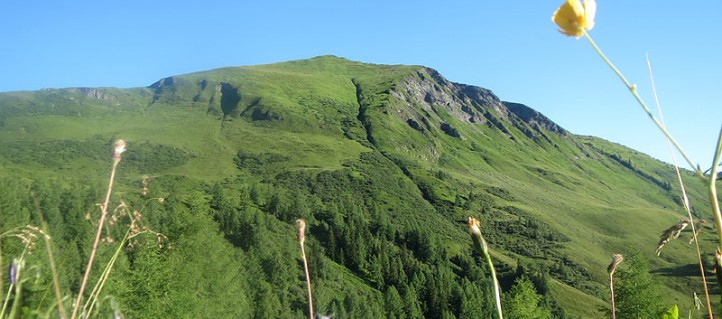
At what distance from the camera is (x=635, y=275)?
25438mm

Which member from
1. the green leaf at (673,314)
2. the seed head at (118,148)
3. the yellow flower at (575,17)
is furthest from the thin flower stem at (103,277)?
the green leaf at (673,314)

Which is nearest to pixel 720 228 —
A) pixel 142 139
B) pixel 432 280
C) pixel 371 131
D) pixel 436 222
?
pixel 432 280

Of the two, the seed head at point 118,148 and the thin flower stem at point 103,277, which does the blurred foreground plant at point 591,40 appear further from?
the thin flower stem at point 103,277

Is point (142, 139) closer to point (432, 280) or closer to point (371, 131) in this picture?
point (371, 131)

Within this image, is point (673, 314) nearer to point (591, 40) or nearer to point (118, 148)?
point (591, 40)

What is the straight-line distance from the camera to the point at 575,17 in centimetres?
109

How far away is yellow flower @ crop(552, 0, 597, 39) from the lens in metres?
1.08

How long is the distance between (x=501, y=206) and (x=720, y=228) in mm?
169805

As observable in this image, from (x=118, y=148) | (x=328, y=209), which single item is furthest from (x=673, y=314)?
(x=328, y=209)

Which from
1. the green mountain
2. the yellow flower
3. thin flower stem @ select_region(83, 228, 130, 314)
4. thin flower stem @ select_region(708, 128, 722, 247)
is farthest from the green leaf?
the green mountain

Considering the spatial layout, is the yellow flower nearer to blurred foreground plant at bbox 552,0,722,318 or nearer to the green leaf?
blurred foreground plant at bbox 552,0,722,318

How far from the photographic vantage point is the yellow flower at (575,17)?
1077mm

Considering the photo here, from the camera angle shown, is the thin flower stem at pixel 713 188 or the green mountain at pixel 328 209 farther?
the green mountain at pixel 328 209

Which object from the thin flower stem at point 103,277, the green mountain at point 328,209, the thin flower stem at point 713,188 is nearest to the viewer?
the thin flower stem at point 713,188
